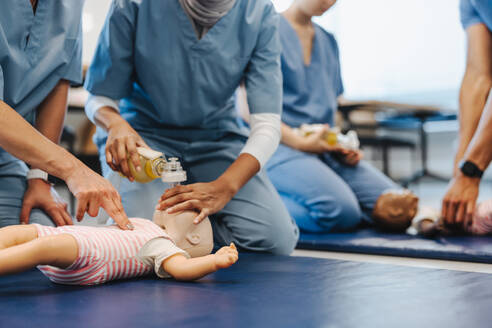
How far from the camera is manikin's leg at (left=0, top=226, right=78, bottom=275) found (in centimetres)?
83

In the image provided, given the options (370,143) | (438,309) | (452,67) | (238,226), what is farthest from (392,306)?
(452,67)

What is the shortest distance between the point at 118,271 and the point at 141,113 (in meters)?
0.70

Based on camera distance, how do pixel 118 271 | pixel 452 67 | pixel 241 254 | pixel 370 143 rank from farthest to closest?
pixel 452 67
pixel 370 143
pixel 241 254
pixel 118 271

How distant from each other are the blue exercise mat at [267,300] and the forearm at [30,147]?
0.24 m

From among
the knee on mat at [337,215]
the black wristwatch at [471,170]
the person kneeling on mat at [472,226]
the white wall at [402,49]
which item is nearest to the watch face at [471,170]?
the black wristwatch at [471,170]

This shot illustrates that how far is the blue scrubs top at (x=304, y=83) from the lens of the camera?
2.11 m

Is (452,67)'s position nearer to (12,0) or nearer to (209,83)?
(209,83)

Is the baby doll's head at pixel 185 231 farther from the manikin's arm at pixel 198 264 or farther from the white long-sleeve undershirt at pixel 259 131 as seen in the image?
the white long-sleeve undershirt at pixel 259 131

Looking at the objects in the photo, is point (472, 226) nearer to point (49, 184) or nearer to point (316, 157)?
point (316, 157)

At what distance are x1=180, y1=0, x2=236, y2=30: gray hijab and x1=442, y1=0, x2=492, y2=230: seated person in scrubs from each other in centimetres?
94

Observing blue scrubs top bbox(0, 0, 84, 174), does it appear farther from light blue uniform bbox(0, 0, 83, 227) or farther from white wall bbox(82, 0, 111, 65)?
white wall bbox(82, 0, 111, 65)

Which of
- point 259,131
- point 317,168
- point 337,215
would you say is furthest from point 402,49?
point 259,131

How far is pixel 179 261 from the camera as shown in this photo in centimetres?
98

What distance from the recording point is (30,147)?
106 cm
